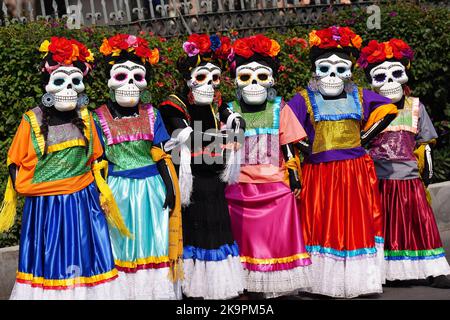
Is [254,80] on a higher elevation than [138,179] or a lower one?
higher

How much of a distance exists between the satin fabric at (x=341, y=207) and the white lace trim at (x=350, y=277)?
0.08 meters

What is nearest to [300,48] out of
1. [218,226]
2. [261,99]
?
[261,99]

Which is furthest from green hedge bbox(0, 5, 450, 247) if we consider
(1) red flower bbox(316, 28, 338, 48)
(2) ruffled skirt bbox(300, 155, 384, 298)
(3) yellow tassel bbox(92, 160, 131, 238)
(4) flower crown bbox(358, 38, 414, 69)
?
(2) ruffled skirt bbox(300, 155, 384, 298)

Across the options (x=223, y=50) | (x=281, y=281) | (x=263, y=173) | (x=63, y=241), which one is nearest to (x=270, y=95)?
(x=223, y=50)

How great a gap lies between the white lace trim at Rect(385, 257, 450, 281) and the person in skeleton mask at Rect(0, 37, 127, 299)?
2669mm

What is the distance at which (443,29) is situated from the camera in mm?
11062

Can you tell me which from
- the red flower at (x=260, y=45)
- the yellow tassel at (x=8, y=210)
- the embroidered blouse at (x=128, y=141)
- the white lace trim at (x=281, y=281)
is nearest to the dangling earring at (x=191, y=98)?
the embroidered blouse at (x=128, y=141)

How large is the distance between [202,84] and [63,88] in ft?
4.05

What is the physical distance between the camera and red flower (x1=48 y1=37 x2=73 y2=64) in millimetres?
6746

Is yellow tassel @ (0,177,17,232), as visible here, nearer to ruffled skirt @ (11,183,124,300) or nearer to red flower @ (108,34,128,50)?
ruffled skirt @ (11,183,124,300)

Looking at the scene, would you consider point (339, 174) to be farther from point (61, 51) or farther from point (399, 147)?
point (61, 51)

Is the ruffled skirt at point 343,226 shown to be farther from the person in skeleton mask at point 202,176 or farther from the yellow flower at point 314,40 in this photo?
the yellow flower at point 314,40

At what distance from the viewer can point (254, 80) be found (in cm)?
763
